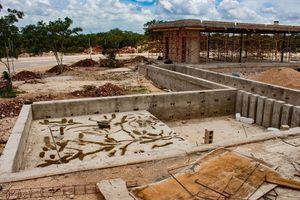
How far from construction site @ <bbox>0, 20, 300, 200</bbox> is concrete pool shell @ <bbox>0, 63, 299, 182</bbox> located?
0.03 meters

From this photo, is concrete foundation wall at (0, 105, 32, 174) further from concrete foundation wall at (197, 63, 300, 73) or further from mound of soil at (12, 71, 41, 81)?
concrete foundation wall at (197, 63, 300, 73)

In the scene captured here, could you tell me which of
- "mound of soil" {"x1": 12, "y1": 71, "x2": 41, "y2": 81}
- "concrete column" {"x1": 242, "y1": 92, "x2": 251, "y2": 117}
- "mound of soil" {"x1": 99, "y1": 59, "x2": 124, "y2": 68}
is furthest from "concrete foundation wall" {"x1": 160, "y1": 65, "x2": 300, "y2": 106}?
"mound of soil" {"x1": 12, "y1": 71, "x2": 41, "y2": 81}

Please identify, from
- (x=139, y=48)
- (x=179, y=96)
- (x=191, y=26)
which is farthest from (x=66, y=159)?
(x=139, y=48)

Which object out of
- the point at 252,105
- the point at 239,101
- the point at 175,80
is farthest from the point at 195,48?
the point at 252,105

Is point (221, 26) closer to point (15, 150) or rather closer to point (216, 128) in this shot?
point (216, 128)

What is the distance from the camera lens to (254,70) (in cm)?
2408

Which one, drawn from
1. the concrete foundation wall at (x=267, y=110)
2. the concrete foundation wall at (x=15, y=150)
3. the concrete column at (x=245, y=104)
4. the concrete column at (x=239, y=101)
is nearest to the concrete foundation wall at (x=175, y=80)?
the concrete column at (x=239, y=101)

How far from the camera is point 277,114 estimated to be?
35.8ft

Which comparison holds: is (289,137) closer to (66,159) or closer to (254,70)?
(66,159)

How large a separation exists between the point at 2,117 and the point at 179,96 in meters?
7.18

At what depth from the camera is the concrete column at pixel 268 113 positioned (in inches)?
440

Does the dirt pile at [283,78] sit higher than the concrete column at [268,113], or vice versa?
the dirt pile at [283,78]

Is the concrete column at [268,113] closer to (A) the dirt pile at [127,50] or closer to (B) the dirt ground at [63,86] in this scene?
(B) the dirt ground at [63,86]

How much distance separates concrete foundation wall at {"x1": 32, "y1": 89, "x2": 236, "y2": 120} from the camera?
11.0 meters
